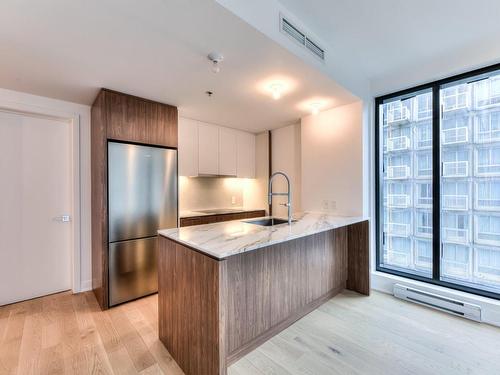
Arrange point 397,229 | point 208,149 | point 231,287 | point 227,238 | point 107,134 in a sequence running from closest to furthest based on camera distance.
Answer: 1. point 227,238
2. point 231,287
3. point 107,134
4. point 397,229
5. point 208,149

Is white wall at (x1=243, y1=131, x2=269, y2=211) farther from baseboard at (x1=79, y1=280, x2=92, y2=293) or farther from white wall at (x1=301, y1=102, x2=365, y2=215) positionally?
baseboard at (x1=79, y1=280, x2=92, y2=293)

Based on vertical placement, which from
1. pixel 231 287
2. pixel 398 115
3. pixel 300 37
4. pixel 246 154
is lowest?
pixel 231 287

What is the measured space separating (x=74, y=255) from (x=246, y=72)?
116 inches

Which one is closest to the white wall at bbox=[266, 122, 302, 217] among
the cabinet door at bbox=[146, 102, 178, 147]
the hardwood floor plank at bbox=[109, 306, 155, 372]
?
the cabinet door at bbox=[146, 102, 178, 147]

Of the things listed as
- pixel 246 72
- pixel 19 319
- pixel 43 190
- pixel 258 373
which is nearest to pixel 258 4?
pixel 246 72

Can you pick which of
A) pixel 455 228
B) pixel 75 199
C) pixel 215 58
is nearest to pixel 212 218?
pixel 75 199

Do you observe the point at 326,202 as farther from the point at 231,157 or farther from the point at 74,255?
the point at 74,255

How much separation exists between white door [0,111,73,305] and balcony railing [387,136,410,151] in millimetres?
4101

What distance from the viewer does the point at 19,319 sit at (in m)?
2.29

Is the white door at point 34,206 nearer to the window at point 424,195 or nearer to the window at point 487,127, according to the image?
the window at point 424,195

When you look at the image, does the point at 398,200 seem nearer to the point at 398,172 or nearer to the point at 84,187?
the point at 398,172

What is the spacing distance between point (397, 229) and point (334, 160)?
3.88ft

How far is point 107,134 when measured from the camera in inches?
98.2

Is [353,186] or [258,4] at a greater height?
[258,4]
